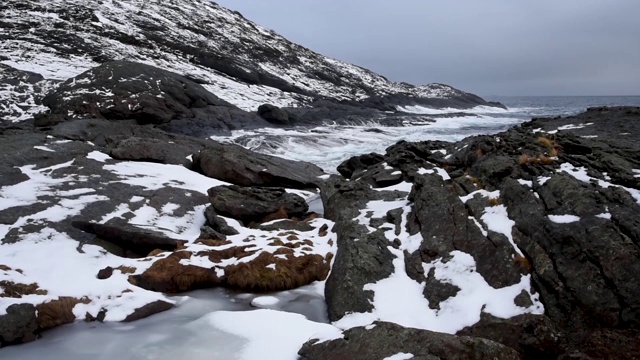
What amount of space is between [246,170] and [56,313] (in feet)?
34.2

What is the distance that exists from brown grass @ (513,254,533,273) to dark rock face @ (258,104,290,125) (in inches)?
1461

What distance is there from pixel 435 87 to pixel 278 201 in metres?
133

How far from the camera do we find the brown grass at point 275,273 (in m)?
10.3

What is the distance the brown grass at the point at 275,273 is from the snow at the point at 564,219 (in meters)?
5.32

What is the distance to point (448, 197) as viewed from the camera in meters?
11.3

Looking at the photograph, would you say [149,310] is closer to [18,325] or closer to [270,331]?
[18,325]

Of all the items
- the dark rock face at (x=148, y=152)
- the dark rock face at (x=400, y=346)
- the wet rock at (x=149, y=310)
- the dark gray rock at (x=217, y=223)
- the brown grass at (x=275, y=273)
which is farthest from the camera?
the dark rock face at (x=148, y=152)

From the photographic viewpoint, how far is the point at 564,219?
27.9 ft

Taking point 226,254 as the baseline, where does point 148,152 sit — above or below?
above

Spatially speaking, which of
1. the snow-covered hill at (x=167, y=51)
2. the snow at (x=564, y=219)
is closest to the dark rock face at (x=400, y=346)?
the snow at (x=564, y=219)

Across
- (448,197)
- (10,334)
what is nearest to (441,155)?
(448,197)

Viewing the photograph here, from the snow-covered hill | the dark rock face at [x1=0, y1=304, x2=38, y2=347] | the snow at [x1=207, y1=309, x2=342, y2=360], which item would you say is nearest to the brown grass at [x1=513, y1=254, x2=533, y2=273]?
the snow at [x1=207, y1=309, x2=342, y2=360]

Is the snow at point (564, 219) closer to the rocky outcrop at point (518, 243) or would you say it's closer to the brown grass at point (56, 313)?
the rocky outcrop at point (518, 243)

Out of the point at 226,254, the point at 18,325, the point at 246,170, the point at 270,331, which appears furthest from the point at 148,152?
the point at 270,331
